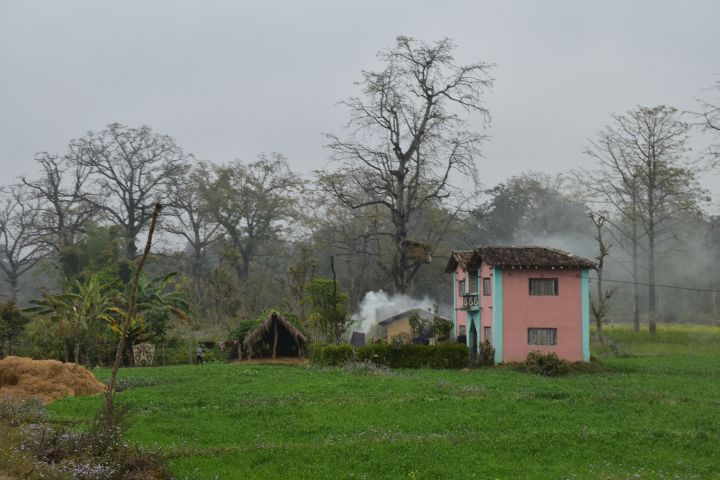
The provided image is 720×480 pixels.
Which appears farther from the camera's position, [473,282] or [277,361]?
[473,282]

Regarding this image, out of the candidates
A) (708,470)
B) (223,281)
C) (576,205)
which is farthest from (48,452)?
(576,205)

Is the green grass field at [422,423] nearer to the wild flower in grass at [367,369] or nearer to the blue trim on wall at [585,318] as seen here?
the wild flower in grass at [367,369]

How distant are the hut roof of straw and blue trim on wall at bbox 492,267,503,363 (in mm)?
9832

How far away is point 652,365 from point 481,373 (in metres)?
8.99

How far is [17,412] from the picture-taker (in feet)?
60.8

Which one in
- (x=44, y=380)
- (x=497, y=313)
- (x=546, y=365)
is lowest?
(x=44, y=380)

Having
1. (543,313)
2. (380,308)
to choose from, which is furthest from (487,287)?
(380,308)

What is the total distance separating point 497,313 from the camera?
35719 mm

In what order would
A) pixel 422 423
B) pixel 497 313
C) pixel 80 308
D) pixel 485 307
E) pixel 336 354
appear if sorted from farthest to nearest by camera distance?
pixel 80 308
pixel 485 307
pixel 497 313
pixel 336 354
pixel 422 423

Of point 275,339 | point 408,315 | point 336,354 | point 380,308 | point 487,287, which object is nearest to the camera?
point 336,354

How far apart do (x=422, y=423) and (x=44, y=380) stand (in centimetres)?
1305

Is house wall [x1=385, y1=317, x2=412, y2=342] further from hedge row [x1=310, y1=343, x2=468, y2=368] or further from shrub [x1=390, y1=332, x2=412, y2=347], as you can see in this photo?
hedge row [x1=310, y1=343, x2=468, y2=368]

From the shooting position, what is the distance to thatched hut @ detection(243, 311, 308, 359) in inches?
1548

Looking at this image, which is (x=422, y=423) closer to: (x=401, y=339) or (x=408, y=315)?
(x=401, y=339)
